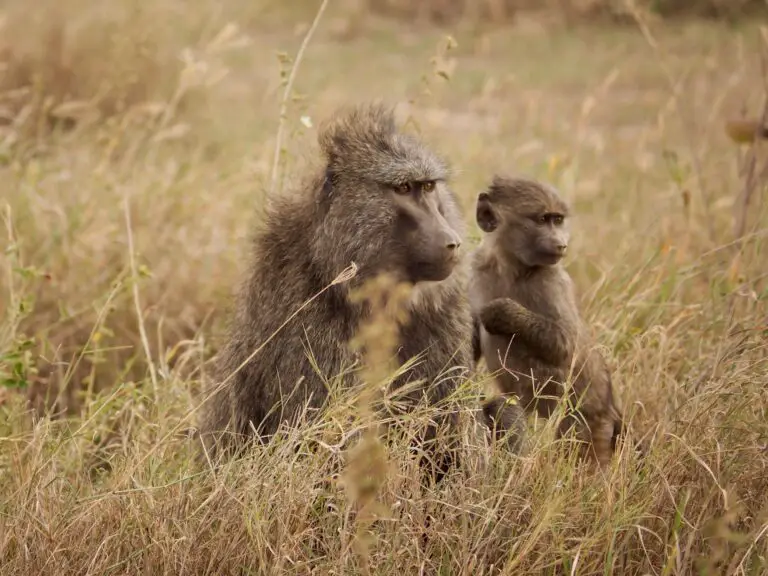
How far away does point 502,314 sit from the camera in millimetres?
3066

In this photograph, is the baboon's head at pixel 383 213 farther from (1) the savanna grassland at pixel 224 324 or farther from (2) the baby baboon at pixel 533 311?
(2) the baby baboon at pixel 533 311

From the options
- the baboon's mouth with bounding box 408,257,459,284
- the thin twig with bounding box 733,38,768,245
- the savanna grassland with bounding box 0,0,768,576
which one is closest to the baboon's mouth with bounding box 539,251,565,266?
the savanna grassland with bounding box 0,0,768,576

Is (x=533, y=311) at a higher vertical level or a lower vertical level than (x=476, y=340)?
higher

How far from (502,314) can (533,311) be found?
7.4 inches

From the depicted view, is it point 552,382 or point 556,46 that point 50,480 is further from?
point 556,46

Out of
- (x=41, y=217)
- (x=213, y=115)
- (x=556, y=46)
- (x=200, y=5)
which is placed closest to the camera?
(x=41, y=217)

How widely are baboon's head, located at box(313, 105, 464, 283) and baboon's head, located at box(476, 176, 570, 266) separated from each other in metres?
0.43

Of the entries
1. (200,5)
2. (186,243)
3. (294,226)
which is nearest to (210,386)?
(294,226)

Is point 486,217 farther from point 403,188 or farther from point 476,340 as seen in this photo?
point 403,188

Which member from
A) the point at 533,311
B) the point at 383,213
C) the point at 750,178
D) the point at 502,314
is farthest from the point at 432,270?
the point at 750,178

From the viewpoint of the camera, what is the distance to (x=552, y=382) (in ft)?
10.5

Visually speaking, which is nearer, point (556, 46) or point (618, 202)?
point (618, 202)

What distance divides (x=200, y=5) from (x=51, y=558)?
711 centimetres

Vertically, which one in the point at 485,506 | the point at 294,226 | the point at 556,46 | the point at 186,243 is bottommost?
the point at 556,46
